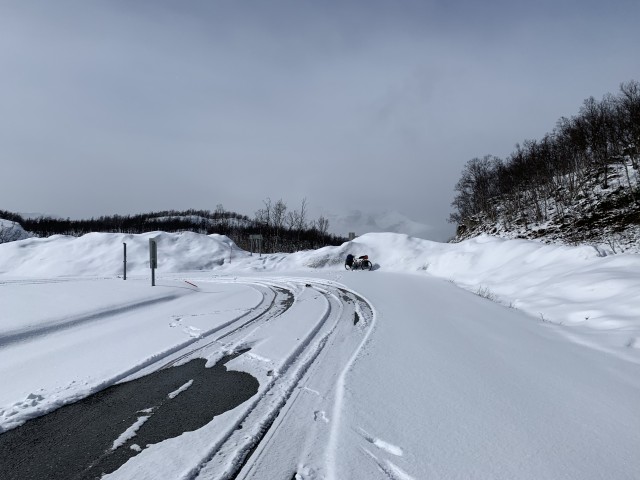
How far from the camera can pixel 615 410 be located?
3.50 meters

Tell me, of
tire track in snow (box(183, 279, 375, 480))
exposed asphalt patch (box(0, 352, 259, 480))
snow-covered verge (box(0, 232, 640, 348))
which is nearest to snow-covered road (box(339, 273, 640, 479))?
tire track in snow (box(183, 279, 375, 480))

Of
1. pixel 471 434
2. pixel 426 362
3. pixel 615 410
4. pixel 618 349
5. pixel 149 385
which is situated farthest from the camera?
pixel 618 349

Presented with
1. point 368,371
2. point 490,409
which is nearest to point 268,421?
point 368,371

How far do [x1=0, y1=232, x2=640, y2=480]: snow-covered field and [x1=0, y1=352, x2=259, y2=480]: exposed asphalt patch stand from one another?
11 cm

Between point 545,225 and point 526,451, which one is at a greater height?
point 545,225

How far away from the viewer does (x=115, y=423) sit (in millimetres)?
3219

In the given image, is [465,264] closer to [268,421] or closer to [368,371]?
[368,371]

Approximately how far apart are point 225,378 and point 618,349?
5.95 meters

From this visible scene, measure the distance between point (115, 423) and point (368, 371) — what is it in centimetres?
270

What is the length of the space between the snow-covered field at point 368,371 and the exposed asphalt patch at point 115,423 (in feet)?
0.36

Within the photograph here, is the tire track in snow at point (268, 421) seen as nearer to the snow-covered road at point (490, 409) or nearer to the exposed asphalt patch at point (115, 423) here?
the snow-covered road at point (490, 409)

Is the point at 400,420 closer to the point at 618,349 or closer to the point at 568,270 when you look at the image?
the point at 618,349

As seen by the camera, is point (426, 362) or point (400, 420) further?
point (426, 362)

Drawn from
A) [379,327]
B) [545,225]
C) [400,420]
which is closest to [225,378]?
[400,420]
